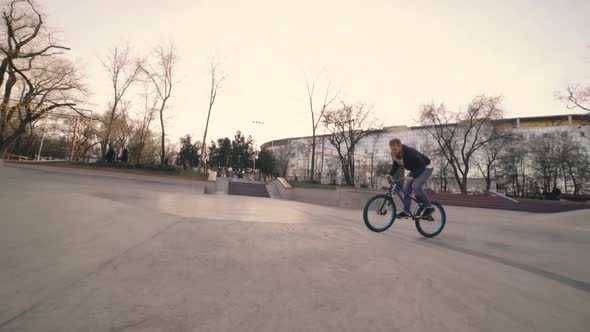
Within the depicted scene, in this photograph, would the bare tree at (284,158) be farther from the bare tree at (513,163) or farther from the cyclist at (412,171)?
the cyclist at (412,171)

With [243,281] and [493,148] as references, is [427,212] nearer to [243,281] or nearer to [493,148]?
[243,281]

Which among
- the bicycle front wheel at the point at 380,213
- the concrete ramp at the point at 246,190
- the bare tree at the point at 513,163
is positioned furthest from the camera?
the bare tree at the point at 513,163

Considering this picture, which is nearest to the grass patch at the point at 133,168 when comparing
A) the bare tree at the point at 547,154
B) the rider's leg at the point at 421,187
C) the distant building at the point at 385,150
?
the rider's leg at the point at 421,187

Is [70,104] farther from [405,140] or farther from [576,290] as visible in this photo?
[405,140]

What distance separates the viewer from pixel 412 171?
17.7 feet

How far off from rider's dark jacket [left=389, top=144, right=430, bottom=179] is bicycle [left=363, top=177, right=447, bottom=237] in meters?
0.40

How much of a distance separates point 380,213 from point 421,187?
101cm

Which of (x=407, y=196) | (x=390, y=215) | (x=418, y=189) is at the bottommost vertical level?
(x=390, y=215)

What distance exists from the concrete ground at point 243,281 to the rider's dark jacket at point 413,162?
6.29ft

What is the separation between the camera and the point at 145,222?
12.2ft

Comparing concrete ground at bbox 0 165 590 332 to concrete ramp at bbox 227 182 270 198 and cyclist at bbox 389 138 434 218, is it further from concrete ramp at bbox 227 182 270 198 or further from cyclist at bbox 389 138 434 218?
concrete ramp at bbox 227 182 270 198

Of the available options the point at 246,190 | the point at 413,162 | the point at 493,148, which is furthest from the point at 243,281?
the point at 493,148

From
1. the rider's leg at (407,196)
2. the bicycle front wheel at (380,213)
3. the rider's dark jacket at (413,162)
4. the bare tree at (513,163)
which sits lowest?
the bicycle front wheel at (380,213)

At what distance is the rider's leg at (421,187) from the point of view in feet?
17.4
